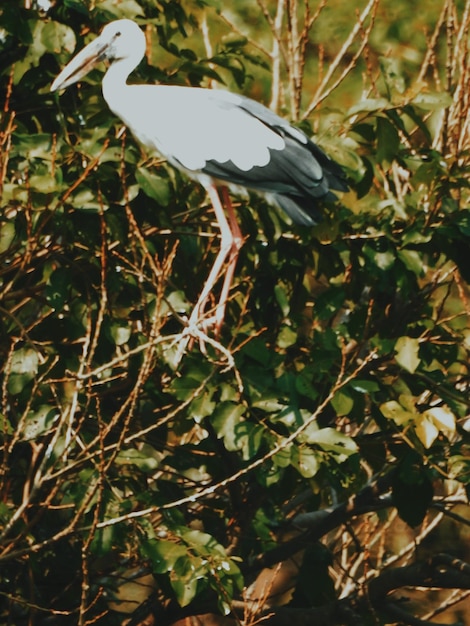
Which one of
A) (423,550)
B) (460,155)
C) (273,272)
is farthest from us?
(423,550)

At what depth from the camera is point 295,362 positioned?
5.31m

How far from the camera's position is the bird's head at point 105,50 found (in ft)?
15.3

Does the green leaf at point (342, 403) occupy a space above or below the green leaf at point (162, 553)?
above

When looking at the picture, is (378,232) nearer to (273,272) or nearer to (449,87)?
(273,272)

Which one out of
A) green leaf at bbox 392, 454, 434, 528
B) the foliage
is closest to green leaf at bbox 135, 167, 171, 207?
the foliage

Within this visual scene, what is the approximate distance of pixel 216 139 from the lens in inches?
197

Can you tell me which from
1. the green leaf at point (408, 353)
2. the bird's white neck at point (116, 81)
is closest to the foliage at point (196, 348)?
the green leaf at point (408, 353)

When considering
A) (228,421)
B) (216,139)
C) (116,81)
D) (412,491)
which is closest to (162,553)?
(228,421)

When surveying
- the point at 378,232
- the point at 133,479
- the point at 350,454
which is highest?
the point at 378,232

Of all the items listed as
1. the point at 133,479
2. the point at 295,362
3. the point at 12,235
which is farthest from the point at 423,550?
the point at 12,235

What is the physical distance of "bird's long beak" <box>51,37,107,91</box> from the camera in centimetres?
466

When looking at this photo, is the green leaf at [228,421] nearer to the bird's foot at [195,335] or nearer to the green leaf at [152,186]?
the bird's foot at [195,335]

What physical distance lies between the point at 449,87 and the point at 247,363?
1.74 meters

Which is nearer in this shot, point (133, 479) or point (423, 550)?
point (133, 479)
